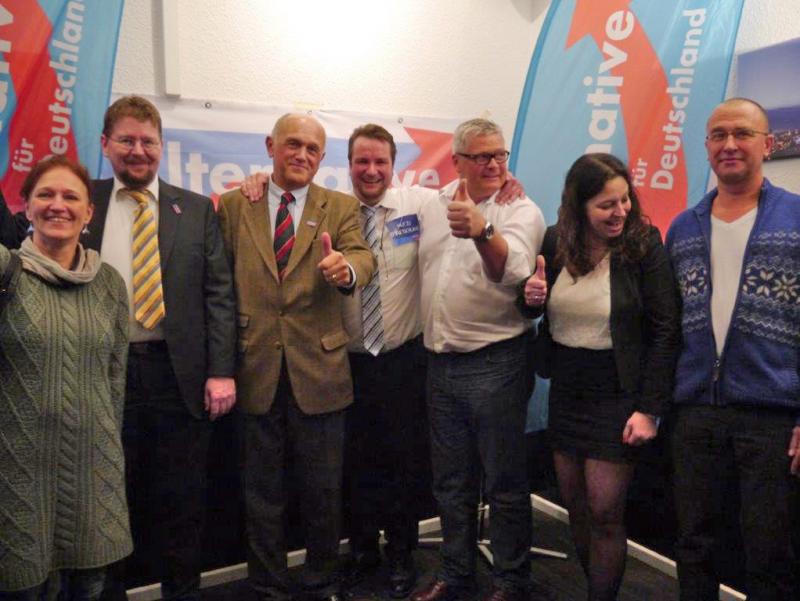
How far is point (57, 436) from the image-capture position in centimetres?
153

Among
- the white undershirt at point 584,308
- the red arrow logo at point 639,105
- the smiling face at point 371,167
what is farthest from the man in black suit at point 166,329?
the red arrow logo at point 639,105

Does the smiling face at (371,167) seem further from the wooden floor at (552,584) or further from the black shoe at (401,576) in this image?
the wooden floor at (552,584)

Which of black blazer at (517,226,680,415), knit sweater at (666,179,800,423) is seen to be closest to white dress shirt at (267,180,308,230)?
black blazer at (517,226,680,415)

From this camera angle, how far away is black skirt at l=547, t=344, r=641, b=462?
6.14ft

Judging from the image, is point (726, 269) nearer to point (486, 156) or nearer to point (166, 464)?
point (486, 156)

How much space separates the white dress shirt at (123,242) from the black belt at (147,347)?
12 mm

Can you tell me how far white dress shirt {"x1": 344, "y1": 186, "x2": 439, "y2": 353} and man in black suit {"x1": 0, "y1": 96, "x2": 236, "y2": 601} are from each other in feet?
1.60

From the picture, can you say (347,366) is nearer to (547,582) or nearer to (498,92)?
(547,582)

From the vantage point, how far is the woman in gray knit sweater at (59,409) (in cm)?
149

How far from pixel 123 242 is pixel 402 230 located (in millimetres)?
971

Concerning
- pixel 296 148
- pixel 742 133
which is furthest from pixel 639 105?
pixel 296 148

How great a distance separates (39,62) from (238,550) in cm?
204

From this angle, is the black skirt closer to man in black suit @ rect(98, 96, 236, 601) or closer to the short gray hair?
the short gray hair

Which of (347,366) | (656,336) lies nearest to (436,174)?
(347,366)
